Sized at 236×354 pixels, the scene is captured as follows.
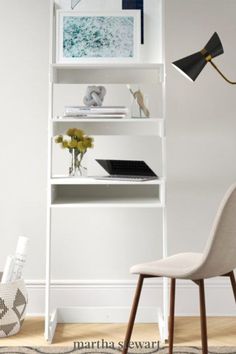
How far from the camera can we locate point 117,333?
9.06 ft

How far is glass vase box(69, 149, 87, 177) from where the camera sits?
2828 mm

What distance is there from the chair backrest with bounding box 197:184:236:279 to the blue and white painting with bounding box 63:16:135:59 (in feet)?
4.00

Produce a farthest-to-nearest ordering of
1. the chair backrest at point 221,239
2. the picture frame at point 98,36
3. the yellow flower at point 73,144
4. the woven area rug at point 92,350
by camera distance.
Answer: the picture frame at point 98,36 → the yellow flower at point 73,144 → the woven area rug at point 92,350 → the chair backrest at point 221,239

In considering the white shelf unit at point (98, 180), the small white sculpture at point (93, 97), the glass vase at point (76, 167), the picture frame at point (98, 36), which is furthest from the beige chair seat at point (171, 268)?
the picture frame at point (98, 36)

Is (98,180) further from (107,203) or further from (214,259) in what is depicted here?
(214,259)

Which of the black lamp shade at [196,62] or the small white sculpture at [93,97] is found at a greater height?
the black lamp shade at [196,62]

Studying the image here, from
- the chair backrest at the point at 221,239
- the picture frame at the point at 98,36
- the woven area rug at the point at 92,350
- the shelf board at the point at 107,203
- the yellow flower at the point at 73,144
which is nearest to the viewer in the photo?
the chair backrest at the point at 221,239

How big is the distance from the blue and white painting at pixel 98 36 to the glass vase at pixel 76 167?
52cm

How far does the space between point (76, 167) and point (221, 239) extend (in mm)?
1070

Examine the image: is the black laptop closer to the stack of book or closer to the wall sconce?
the stack of book

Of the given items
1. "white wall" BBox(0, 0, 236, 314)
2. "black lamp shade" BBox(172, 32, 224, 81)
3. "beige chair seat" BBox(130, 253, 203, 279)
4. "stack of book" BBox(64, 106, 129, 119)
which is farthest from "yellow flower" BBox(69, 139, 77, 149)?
"beige chair seat" BBox(130, 253, 203, 279)

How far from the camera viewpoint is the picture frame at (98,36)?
2887mm

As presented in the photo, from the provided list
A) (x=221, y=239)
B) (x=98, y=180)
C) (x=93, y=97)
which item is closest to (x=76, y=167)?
(x=98, y=180)

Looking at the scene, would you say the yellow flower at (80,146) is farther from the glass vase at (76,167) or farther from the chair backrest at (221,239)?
the chair backrest at (221,239)
